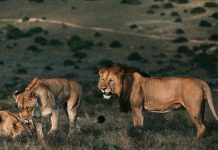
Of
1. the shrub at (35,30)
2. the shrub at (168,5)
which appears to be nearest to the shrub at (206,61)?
the shrub at (35,30)

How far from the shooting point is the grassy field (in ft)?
124

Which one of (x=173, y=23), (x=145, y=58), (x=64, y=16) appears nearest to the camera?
(x=145, y=58)

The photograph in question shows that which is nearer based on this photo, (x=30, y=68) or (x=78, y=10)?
(x=30, y=68)

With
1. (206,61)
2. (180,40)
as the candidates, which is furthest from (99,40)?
(206,61)

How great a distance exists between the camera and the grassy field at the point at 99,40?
3772 centimetres

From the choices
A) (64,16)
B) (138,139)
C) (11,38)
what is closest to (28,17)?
(64,16)

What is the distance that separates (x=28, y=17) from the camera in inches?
2265

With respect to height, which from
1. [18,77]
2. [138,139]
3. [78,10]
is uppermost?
[138,139]

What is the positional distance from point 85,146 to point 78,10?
165 feet

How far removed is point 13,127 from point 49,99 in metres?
0.68

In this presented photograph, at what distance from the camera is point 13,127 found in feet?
35.4

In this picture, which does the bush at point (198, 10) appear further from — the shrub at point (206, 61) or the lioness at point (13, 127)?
the lioness at point (13, 127)

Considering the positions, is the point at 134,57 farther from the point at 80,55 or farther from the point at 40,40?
the point at 40,40

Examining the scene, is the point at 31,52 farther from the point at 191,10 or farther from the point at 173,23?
the point at 191,10
